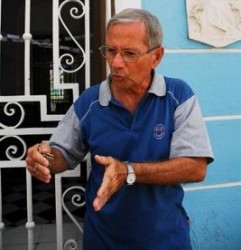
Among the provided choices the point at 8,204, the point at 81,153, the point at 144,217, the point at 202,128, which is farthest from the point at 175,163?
the point at 8,204

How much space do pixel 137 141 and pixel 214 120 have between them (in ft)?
3.30

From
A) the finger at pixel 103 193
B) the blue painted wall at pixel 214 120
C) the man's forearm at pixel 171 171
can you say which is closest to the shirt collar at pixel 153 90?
the man's forearm at pixel 171 171

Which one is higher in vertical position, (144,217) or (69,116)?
(69,116)

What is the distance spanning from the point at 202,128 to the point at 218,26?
102 centimetres

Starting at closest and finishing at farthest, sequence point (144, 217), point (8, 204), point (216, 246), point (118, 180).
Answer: point (118, 180)
point (144, 217)
point (216, 246)
point (8, 204)

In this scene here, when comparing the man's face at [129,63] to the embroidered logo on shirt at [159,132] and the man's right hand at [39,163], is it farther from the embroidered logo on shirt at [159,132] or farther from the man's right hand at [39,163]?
the man's right hand at [39,163]

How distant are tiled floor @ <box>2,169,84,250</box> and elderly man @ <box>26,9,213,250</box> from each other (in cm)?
140

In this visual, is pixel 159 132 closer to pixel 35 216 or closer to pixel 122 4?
pixel 122 4

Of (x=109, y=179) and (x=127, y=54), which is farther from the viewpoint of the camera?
(x=127, y=54)

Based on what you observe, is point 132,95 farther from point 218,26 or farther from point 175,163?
point 218,26

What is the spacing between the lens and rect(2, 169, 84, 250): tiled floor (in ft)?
9.76

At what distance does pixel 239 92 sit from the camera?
91.4 inches

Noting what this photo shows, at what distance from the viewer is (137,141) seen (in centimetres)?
147

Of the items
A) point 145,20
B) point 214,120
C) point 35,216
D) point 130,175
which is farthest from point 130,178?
point 35,216
